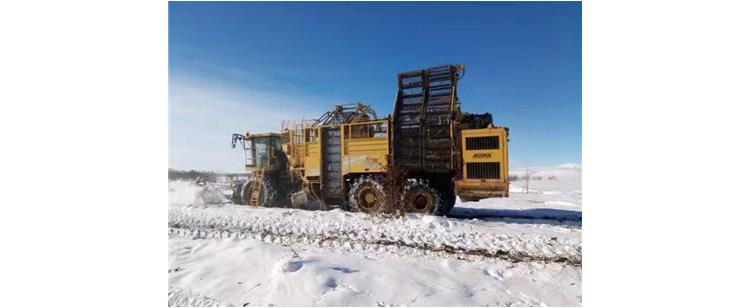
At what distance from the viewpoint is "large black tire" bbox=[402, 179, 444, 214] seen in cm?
478

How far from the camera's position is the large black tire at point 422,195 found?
15.7 feet

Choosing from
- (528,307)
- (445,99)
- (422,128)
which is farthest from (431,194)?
(528,307)

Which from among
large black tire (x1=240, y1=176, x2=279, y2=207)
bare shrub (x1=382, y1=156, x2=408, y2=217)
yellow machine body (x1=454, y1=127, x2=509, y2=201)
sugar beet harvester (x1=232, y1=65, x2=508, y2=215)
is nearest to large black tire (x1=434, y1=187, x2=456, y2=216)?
sugar beet harvester (x1=232, y1=65, x2=508, y2=215)

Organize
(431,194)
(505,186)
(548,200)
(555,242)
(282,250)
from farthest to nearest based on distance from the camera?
(548,200)
(431,194)
(505,186)
(555,242)
(282,250)

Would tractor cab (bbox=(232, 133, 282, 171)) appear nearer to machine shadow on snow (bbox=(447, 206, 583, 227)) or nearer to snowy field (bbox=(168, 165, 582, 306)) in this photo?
snowy field (bbox=(168, 165, 582, 306))

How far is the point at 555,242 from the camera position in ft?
10.6

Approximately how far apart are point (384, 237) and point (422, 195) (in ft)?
5.26

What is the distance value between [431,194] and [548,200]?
3160 mm

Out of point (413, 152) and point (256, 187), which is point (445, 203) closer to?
point (413, 152)

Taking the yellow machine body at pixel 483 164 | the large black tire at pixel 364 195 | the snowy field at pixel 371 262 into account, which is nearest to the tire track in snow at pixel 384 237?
the snowy field at pixel 371 262

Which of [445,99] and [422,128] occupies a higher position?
[445,99]

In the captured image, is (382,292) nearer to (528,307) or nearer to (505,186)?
(528,307)

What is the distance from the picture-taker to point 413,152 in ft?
16.0
